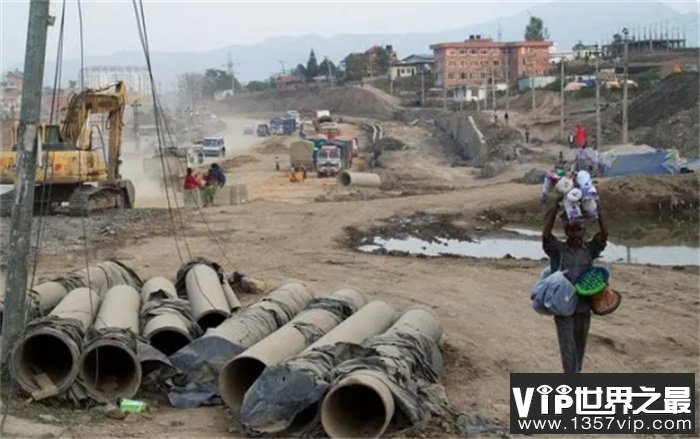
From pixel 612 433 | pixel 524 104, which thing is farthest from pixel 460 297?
pixel 524 104

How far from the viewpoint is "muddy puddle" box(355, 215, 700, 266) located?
22.7 metres

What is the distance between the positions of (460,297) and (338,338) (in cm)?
636

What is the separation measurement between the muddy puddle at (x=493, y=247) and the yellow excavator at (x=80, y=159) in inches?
293

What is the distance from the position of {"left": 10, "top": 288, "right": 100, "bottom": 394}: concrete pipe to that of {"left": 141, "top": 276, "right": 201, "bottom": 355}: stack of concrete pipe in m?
0.63

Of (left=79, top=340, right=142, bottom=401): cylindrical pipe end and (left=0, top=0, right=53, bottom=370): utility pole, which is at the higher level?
(left=0, top=0, right=53, bottom=370): utility pole

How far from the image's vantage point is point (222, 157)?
6284cm

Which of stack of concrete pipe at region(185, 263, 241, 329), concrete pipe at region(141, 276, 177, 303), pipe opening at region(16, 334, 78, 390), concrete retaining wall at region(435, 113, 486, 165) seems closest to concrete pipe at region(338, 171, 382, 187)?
concrete retaining wall at region(435, 113, 486, 165)

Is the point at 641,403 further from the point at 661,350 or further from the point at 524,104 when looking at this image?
the point at 524,104

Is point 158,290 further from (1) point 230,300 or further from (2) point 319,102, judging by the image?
(2) point 319,102

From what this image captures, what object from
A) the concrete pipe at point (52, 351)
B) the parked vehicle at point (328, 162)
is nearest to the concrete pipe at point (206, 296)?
the concrete pipe at point (52, 351)

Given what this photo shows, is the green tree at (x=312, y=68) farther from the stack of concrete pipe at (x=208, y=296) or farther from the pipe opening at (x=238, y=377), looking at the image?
the pipe opening at (x=238, y=377)

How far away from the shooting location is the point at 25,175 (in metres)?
9.70

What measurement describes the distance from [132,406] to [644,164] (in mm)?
28972

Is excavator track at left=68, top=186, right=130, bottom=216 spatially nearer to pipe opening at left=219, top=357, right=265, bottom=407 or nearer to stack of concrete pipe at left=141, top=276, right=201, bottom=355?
stack of concrete pipe at left=141, top=276, right=201, bottom=355
